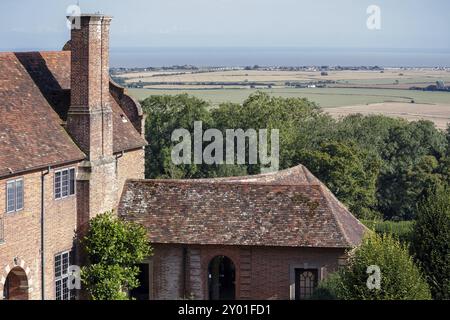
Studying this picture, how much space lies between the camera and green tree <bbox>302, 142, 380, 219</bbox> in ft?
239

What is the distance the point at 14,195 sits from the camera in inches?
1390

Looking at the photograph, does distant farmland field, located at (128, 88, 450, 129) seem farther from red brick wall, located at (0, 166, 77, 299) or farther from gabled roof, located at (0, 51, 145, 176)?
red brick wall, located at (0, 166, 77, 299)

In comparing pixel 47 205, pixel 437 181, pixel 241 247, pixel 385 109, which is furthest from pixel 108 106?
pixel 385 109

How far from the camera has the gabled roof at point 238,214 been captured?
1566 inches

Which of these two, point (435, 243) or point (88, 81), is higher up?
point (88, 81)

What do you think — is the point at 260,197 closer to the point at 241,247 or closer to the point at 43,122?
the point at 241,247

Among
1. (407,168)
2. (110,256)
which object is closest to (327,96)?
(407,168)

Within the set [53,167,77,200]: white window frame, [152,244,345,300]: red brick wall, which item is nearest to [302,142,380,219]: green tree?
[152,244,345,300]: red brick wall

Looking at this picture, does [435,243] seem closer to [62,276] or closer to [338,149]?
[62,276]

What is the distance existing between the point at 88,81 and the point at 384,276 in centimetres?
1448

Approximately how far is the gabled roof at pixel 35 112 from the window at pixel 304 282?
966 cm

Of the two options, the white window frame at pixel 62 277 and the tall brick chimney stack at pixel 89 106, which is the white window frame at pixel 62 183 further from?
the white window frame at pixel 62 277

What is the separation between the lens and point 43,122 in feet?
128

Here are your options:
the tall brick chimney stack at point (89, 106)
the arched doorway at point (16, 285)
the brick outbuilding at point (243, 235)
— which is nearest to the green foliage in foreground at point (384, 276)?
the brick outbuilding at point (243, 235)
